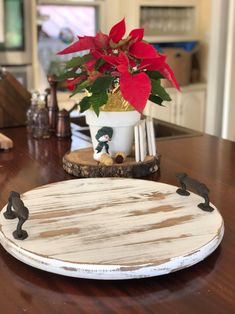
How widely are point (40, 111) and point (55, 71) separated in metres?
2.21

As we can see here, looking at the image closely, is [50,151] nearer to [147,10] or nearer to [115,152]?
[115,152]

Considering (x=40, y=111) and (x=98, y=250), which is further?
(x=40, y=111)

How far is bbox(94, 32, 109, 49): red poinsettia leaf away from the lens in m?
1.24

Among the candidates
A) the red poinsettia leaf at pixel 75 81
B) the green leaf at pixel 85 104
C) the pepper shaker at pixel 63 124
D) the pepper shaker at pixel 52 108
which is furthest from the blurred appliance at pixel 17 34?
the green leaf at pixel 85 104

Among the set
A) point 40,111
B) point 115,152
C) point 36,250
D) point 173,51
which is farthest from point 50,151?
point 173,51

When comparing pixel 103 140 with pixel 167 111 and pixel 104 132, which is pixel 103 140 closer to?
pixel 104 132

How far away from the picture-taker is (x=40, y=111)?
1725 mm

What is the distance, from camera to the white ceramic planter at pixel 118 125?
4.20 ft

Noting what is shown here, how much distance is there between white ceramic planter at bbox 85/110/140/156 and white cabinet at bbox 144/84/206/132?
2.68 metres

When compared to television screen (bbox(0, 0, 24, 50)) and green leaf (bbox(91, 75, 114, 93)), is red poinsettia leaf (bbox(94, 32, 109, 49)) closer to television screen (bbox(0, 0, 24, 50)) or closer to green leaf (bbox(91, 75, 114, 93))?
green leaf (bbox(91, 75, 114, 93))

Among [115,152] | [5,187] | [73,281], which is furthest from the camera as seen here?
[115,152]

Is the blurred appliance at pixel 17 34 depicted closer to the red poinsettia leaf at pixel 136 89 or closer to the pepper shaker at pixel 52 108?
the pepper shaker at pixel 52 108

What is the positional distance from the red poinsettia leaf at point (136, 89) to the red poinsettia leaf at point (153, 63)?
0.07 meters

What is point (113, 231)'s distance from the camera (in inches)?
33.2
